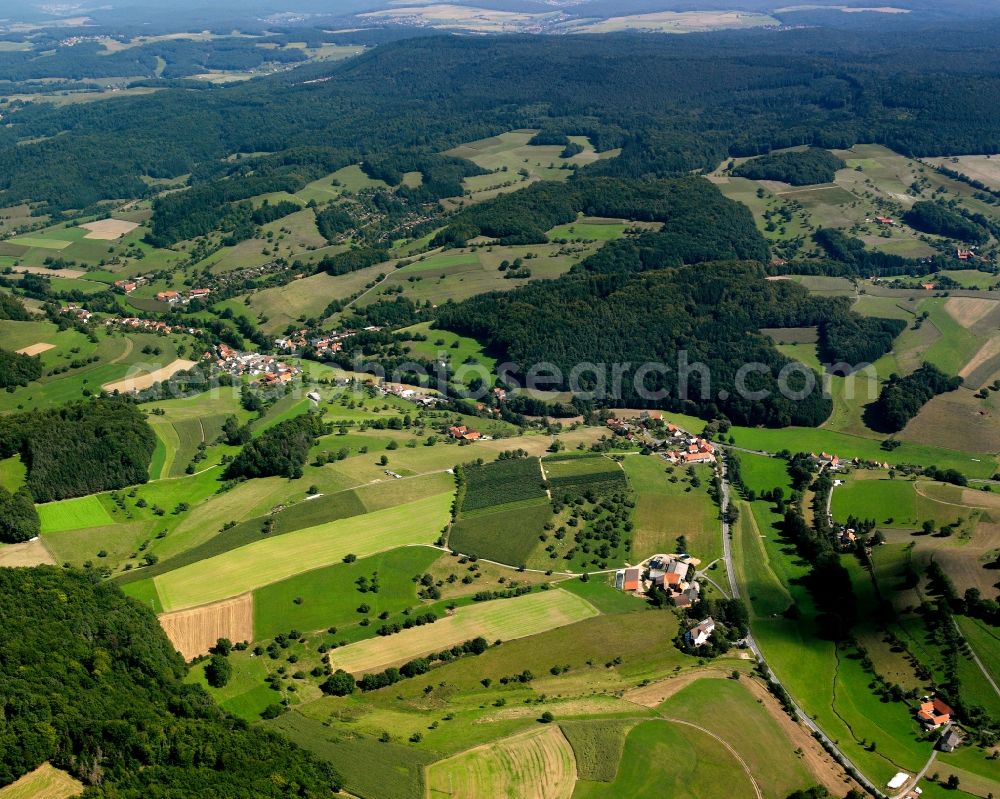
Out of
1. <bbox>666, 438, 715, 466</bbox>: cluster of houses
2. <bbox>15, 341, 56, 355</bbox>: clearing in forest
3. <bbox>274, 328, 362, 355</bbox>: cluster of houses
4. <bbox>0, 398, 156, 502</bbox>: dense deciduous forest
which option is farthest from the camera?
<bbox>274, 328, 362, 355</bbox>: cluster of houses

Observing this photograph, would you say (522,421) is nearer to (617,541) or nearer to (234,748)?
(617,541)

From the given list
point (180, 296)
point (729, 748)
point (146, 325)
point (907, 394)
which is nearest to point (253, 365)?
point (146, 325)

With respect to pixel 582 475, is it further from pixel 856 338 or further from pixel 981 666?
pixel 856 338

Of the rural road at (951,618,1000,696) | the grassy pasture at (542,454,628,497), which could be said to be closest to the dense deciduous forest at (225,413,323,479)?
the grassy pasture at (542,454,628,497)

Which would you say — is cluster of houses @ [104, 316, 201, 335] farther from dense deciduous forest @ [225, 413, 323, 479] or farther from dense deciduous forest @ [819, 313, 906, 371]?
dense deciduous forest @ [819, 313, 906, 371]

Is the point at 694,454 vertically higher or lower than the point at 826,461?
lower

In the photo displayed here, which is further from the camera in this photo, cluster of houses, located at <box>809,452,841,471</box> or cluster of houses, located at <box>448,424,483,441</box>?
cluster of houses, located at <box>448,424,483,441</box>

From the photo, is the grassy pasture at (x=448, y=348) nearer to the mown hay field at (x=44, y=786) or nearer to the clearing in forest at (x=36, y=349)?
the clearing in forest at (x=36, y=349)
